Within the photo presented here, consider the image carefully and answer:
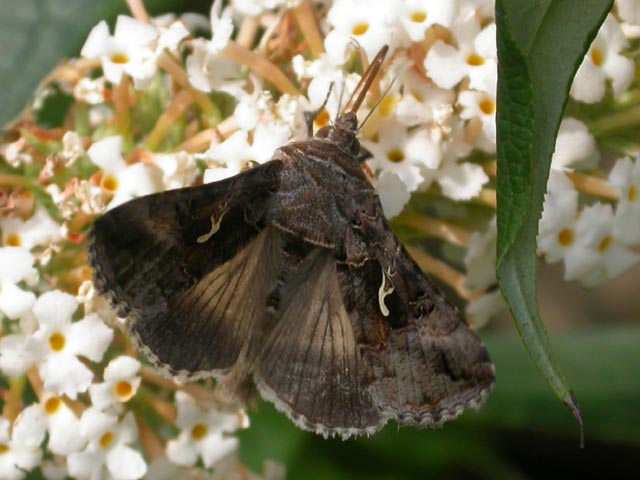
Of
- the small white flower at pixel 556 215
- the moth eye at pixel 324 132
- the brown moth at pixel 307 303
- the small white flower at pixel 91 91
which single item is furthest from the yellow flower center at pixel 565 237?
the small white flower at pixel 91 91

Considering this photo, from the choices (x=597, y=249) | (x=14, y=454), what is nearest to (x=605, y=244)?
(x=597, y=249)

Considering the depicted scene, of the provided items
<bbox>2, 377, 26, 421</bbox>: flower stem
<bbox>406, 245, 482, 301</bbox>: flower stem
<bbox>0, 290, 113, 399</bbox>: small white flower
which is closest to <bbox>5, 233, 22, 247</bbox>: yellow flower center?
<bbox>0, 290, 113, 399</bbox>: small white flower

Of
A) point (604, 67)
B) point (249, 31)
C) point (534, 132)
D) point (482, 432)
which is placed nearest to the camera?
point (534, 132)

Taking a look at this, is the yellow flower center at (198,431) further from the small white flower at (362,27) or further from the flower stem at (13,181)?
the small white flower at (362,27)

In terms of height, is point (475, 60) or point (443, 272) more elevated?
point (475, 60)

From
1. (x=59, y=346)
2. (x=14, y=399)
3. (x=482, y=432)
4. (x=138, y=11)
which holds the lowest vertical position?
(x=482, y=432)

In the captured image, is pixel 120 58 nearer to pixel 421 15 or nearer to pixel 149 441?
pixel 421 15

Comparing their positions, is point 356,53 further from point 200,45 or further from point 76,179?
point 76,179
